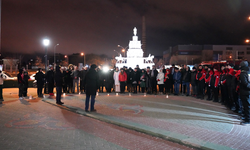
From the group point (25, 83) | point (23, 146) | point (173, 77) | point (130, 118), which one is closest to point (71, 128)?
point (23, 146)

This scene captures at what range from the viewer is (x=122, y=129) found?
23.8 ft

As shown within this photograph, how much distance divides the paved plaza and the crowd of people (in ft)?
3.74

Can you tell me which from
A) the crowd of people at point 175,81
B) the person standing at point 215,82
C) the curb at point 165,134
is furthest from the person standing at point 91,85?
the person standing at point 215,82

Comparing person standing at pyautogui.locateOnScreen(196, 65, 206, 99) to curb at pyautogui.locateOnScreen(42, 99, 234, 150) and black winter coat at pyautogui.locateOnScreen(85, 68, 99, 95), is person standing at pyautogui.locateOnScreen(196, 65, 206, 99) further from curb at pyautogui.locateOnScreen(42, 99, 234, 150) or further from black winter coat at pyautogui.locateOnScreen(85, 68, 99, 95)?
curb at pyautogui.locateOnScreen(42, 99, 234, 150)

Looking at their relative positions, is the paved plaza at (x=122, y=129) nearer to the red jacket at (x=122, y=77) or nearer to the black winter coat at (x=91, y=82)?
the black winter coat at (x=91, y=82)

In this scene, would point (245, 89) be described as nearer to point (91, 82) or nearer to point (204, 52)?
point (91, 82)

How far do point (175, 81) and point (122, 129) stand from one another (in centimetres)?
946

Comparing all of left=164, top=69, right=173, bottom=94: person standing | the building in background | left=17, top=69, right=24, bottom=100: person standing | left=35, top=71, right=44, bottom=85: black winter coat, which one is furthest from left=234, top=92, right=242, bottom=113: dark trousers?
the building in background

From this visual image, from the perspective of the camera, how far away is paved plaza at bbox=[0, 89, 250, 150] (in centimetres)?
573

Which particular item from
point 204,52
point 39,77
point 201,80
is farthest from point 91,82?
point 204,52

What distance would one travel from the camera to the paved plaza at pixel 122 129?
573 cm

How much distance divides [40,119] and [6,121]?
127 cm

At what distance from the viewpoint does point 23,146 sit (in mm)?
5520

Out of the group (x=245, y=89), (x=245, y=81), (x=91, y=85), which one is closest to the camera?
(x=245, y=81)
